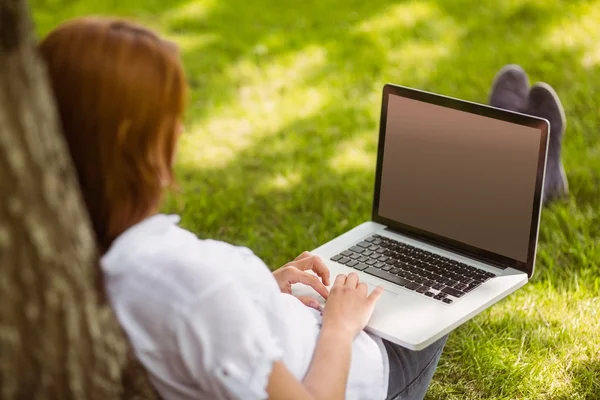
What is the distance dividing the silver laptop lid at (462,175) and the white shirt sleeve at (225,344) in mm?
996

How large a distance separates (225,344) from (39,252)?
0.38 meters

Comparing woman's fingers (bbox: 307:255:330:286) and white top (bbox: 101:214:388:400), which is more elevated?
white top (bbox: 101:214:388:400)

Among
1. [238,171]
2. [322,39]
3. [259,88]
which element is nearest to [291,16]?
[322,39]

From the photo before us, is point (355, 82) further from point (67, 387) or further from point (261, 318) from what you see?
point (67, 387)

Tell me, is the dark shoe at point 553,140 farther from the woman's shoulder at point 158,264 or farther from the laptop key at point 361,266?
the woman's shoulder at point 158,264

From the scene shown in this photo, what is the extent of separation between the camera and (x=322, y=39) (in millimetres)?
4922

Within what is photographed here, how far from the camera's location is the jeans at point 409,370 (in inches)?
78.4

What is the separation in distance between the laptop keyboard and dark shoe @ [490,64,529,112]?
1.27 meters

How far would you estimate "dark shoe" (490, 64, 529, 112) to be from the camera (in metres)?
3.50

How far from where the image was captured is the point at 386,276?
Result: 227 cm

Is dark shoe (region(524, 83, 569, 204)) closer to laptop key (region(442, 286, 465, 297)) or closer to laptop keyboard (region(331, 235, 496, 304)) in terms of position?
laptop keyboard (region(331, 235, 496, 304))

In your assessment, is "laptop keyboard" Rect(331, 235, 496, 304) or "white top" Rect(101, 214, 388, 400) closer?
"white top" Rect(101, 214, 388, 400)

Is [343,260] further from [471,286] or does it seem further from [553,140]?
[553,140]

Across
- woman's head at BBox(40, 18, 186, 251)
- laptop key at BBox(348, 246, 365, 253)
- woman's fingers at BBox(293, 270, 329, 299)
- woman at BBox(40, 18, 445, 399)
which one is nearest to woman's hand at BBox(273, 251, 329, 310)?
woman's fingers at BBox(293, 270, 329, 299)
